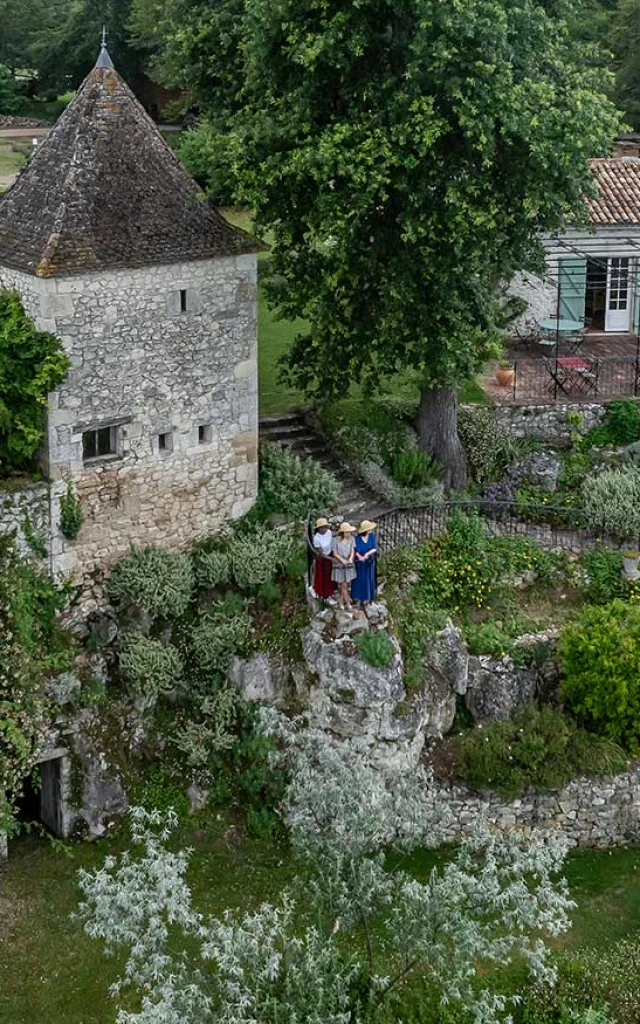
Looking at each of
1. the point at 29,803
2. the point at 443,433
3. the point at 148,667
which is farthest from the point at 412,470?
the point at 29,803

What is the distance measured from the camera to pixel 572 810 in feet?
68.4

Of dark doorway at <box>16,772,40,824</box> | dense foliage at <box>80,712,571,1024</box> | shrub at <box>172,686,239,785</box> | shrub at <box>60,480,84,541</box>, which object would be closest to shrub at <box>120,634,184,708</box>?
shrub at <box>172,686,239,785</box>

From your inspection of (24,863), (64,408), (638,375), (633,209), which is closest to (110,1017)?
(24,863)

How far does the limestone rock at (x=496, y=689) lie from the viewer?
70.4 feet

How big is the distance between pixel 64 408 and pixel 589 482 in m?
9.90

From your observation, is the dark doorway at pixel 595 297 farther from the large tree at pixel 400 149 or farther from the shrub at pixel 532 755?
the shrub at pixel 532 755

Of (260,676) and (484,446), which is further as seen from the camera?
(484,446)

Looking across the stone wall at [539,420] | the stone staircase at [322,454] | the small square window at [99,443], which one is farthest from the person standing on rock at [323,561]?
the stone wall at [539,420]

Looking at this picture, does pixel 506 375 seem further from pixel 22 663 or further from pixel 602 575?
pixel 22 663

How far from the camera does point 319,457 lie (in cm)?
2458

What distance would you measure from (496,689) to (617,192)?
13.6m

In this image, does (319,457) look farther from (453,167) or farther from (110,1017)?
(110,1017)

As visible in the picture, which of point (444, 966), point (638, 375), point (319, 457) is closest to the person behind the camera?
point (444, 966)

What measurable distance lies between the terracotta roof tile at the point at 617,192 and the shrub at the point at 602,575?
914cm
